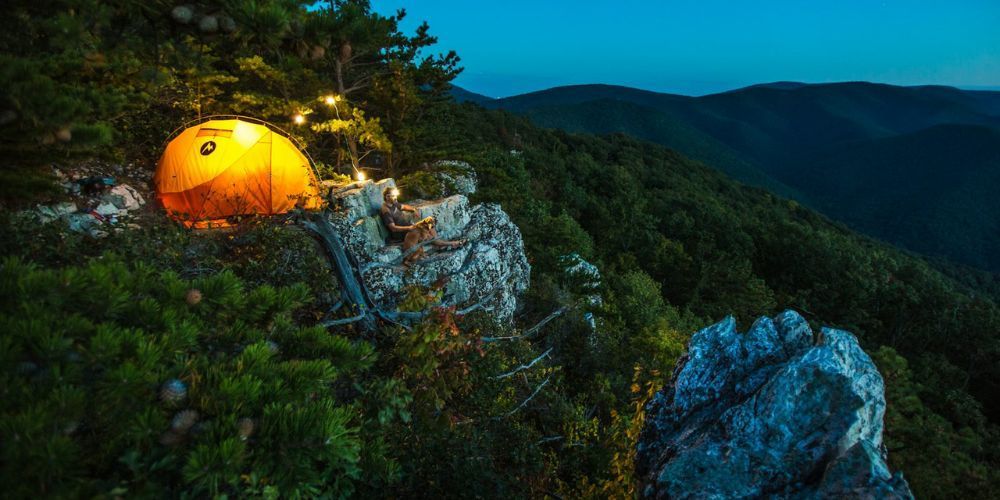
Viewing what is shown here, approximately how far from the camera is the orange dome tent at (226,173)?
9023 mm

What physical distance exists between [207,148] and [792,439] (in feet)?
36.4

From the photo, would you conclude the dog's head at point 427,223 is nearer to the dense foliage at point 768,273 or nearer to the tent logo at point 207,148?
the tent logo at point 207,148

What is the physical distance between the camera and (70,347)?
1.63m

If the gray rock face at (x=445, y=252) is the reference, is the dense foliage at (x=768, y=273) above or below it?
below

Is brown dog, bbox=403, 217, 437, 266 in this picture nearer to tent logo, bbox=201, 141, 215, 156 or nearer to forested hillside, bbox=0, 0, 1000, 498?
forested hillside, bbox=0, 0, 1000, 498

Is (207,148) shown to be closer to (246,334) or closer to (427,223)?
(427,223)

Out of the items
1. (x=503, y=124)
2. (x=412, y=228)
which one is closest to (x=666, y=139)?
(x=503, y=124)

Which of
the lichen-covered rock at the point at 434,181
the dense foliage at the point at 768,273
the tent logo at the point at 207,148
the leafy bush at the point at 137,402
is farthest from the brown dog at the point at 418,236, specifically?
the dense foliage at the point at 768,273

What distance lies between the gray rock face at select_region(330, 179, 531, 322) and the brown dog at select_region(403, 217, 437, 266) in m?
0.18

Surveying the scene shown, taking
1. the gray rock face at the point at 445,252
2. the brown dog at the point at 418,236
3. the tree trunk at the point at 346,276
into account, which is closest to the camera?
the tree trunk at the point at 346,276

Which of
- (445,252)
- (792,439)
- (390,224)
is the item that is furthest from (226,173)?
(792,439)

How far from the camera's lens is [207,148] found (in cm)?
908

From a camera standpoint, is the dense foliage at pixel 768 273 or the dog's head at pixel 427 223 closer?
the dog's head at pixel 427 223

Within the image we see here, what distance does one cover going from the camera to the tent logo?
905 centimetres
